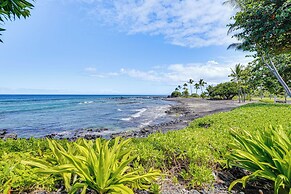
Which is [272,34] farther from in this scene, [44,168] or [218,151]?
[44,168]

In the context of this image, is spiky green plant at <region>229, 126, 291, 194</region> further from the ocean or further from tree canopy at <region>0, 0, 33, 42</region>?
the ocean

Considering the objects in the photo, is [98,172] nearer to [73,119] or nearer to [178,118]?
[178,118]

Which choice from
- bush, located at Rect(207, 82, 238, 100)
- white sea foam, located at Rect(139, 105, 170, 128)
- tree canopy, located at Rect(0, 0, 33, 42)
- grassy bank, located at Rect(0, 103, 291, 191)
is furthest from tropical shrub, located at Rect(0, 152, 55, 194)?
bush, located at Rect(207, 82, 238, 100)

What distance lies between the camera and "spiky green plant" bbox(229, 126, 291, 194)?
2837mm

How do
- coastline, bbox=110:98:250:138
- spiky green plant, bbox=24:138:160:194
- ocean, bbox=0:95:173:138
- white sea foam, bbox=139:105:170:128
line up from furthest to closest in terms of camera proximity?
white sea foam, bbox=139:105:170:128
ocean, bbox=0:95:173:138
coastline, bbox=110:98:250:138
spiky green plant, bbox=24:138:160:194

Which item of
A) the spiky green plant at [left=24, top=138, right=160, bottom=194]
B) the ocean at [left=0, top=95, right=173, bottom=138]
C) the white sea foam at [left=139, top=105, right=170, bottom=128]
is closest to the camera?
the spiky green plant at [left=24, top=138, right=160, bottom=194]

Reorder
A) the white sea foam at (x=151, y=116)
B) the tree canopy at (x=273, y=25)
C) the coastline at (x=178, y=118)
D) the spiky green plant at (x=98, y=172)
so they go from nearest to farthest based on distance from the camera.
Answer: the spiky green plant at (x=98, y=172) < the tree canopy at (x=273, y=25) < the coastline at (x=178, y=118) < the white sea foam at (x=151, y=116)

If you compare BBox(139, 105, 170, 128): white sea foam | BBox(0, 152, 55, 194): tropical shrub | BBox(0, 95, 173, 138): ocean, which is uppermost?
BBox(0, 152, 55, 194): tropical shrub

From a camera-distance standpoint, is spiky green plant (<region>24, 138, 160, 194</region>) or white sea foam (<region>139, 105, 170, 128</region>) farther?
white sea foam (<region>139, 105, 170, 128</region>)

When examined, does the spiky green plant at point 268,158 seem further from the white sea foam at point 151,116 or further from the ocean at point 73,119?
the white sea foam at point 151,116

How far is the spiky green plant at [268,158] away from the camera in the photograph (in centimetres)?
284

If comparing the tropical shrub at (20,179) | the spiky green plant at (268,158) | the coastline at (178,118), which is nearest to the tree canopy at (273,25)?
the spiky green plant at (268,158)

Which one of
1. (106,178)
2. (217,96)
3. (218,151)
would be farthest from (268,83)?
(217,96)

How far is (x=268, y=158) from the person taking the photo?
10.5ft
